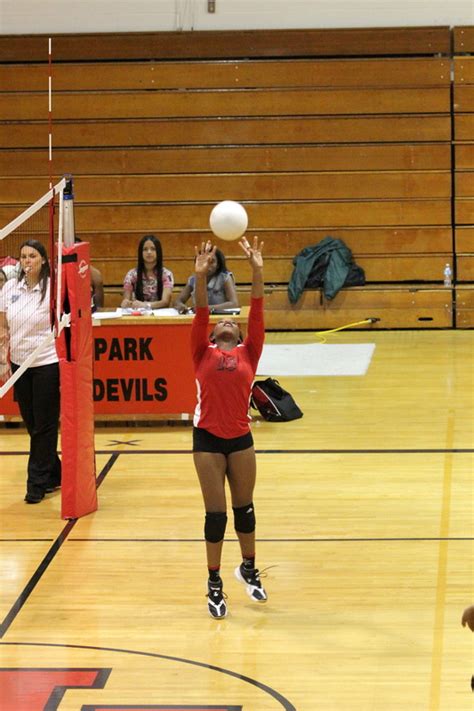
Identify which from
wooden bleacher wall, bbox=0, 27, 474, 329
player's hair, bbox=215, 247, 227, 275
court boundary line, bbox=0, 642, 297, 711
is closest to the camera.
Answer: court boundary line, bbox=0, 642, 297, 711

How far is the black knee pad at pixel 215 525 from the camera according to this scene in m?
6.61

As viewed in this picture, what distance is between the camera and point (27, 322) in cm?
869

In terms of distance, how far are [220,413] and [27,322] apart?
260cm

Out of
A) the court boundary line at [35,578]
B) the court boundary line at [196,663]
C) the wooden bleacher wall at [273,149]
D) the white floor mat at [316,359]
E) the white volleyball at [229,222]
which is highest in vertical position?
the wooden bleacher wall at [273,149]

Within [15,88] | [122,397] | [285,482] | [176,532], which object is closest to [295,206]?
[15,88]

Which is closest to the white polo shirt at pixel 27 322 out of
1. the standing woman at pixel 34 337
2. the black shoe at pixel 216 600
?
the standing woman at pixel 34 337

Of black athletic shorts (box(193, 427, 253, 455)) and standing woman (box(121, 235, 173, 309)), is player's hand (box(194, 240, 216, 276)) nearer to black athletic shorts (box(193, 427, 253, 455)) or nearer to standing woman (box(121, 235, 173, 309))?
black athletic shorts (box(193, 427, 253, 455))

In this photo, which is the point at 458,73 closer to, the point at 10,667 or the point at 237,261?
the point at 237,261

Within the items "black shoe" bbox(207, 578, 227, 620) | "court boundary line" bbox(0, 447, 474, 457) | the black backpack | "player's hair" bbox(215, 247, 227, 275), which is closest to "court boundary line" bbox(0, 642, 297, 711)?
"black shoe" bbox(207, 578, 227, 620)

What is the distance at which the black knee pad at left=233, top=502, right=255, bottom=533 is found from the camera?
6773 millimetres

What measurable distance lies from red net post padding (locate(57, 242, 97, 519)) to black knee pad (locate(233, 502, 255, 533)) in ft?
6.21

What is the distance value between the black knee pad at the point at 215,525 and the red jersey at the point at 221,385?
1.42ft

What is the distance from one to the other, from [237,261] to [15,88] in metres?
4.05

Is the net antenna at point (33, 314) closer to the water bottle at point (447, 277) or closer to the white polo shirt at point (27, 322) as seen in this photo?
the white polo shirt at point (27, 322)
